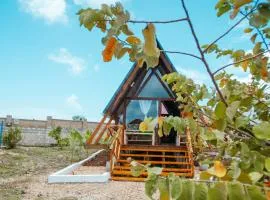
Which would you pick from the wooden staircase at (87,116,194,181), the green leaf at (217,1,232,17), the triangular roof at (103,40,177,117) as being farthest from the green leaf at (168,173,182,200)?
the triangular roof at (103,40,177,117)

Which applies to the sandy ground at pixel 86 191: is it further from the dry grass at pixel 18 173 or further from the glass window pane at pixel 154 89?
the glass window pane at pixel 154 89

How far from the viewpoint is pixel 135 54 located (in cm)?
101

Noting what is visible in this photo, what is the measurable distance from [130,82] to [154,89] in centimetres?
96

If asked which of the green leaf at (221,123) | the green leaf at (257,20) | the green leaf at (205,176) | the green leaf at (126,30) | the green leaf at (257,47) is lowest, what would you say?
the green leaf at (205,176)

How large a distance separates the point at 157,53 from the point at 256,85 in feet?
3.90

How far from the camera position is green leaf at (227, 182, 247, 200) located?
2.58 feet

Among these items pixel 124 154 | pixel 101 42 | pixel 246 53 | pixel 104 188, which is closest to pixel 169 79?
pixel 246 53

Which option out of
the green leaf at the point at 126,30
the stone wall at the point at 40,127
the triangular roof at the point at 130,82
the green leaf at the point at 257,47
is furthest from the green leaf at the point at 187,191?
the stone wall at the point at 40,127

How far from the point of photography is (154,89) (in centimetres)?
1221

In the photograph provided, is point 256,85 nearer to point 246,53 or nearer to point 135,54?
point 246,53

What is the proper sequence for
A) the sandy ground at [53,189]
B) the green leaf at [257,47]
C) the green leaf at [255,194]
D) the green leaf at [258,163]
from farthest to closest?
the sandy ground at [53,189], the green leaf at [257,47], the green leaf at [258,163], the green leaf at [255,194]

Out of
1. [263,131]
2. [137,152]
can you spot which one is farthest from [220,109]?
[137,152]

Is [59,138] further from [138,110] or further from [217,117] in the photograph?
[217,117]

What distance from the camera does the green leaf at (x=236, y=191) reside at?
0.79m
